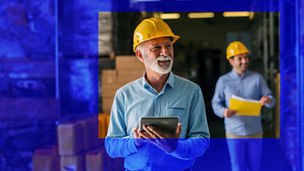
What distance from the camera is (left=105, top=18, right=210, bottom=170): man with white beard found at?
204 centimetres

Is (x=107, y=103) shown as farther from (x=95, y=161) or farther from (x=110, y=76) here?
(x=95, y=161)

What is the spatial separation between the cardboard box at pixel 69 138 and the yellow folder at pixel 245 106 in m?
1.74

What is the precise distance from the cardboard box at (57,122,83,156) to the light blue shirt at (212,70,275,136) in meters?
1.60

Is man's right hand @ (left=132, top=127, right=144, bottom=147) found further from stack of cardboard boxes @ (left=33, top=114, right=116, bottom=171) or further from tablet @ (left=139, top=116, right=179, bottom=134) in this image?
stack of cardboard boxes @ (left=33, top=114, right=116, bottom=171)

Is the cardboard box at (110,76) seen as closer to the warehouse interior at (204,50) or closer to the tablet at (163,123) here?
the warehouse interior at (204,50)

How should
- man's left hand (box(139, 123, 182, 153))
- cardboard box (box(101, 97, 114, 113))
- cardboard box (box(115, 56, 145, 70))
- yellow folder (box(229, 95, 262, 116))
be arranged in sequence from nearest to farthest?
1. man's left hand (box(139, 123, 182, 153))
2. yellow folder (box(229, 95, 262, 116))
3. cardboard box (box(115, 56, 145, 70))
4. cardboard box (box(101, 97, 114, 113))

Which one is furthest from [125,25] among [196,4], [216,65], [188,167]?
[216,65]

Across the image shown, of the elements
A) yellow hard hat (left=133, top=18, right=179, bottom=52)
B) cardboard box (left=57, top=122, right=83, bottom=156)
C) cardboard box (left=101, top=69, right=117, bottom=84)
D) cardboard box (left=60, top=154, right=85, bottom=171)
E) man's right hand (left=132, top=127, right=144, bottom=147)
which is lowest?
cardboard box (left=60, top=154, right=85, bottom=171)

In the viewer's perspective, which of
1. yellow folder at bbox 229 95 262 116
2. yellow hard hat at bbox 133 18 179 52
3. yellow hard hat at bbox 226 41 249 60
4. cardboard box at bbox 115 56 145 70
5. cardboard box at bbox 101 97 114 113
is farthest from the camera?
cardboard box at bbox 101 97 114 113

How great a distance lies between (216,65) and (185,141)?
8618 mm

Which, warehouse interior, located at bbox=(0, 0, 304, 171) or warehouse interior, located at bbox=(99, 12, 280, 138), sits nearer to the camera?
warehouse interior, located at bbox=(0, 0, 304, 171)

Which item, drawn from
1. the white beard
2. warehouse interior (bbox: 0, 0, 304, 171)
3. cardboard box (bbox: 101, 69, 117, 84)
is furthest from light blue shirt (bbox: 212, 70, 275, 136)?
the white beard

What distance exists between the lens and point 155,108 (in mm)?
2068

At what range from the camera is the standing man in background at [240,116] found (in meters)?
3.45
